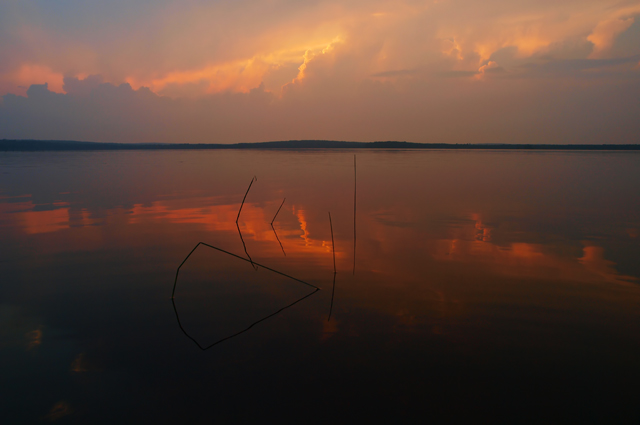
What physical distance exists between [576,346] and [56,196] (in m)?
19.2

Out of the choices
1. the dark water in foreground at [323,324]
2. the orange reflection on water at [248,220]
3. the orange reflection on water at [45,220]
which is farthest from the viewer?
the orange reflection on water at [45,220]

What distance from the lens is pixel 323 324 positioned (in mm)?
5055

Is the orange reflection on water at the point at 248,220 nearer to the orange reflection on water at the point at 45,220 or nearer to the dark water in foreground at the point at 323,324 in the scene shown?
the dark water in foreground at the point at 323,324

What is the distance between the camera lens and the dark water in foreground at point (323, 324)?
3.61 meters

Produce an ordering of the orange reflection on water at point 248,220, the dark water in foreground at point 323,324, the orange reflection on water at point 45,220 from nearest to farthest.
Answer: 1. the dark water in foreground at point 323,324
2. the orange reflection on water at point 248,220
3. the orange reflection on water at point 45,220

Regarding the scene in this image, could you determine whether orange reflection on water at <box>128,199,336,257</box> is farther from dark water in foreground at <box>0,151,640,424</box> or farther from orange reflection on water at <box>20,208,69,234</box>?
orange reflection on water at <box>20,208,69,234</box>

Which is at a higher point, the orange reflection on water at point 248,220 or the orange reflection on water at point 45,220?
the orange reflection on water at point 45,220

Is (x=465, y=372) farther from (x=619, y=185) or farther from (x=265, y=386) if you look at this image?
(x=619, y=185)

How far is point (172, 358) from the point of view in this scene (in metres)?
4.30

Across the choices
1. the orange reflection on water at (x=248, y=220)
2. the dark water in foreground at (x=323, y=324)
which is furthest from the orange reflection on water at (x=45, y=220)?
the orange reflection on water at (x=248, y=220)

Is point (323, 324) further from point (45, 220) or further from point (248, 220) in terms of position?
point (45, 220)

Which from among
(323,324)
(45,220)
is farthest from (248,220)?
(323,324)

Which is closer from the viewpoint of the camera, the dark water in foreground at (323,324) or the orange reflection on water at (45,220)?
the dark water in foreground at (323,324)

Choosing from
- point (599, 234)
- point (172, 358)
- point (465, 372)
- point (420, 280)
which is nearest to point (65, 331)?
point (172, 358)
